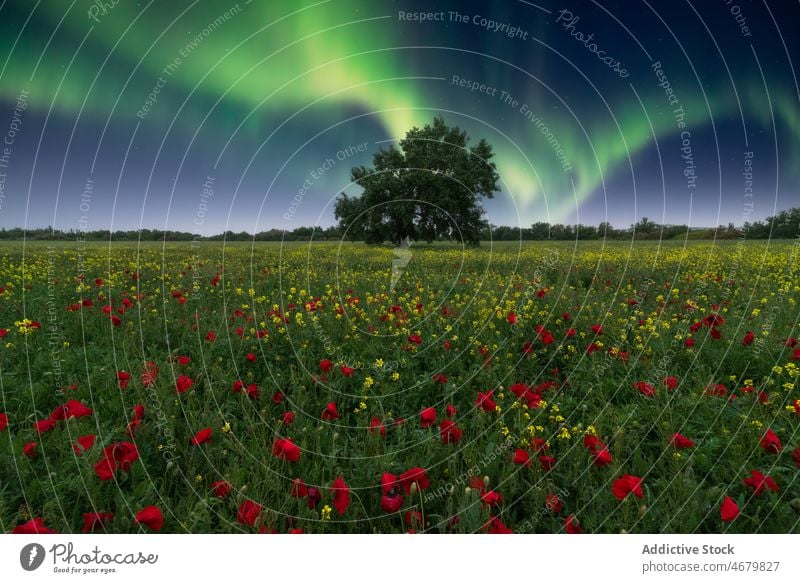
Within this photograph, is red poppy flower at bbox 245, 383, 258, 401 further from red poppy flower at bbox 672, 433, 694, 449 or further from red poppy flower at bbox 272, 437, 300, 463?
red poppy flower at bbox 672, 433, 694, 449

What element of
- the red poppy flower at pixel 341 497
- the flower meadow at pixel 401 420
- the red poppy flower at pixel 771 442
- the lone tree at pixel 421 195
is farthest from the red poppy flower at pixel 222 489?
the lone tree at pixel 421 195

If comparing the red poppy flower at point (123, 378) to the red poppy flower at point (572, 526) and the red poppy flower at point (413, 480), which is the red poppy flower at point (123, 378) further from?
the red poppy flower at point (572, 526)

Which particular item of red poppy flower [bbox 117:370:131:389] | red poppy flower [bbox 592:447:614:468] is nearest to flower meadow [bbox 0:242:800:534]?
red poppy flower [bbox 592:447:614:468]

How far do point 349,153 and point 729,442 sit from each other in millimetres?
3822

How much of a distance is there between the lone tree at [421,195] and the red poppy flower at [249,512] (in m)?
3.81

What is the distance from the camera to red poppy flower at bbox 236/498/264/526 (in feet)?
6.62

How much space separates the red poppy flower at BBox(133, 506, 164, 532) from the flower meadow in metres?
0.02

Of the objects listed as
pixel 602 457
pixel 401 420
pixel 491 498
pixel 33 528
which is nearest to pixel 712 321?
pixel 602 457

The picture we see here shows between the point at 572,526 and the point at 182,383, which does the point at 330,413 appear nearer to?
the point at 182,383

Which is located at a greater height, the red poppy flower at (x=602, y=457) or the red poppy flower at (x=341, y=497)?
the red poppy flower at (x=602, y=457)

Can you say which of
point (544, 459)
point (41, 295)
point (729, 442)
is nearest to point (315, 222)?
point (544, 459)

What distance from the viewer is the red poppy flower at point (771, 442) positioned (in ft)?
8.04

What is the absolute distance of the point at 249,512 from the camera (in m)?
2.02

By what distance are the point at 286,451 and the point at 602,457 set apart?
179 centimetres
